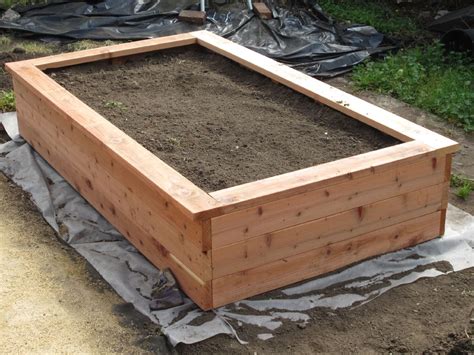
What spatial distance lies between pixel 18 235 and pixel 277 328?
1.60 metres

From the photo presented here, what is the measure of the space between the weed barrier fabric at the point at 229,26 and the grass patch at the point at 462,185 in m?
2.00

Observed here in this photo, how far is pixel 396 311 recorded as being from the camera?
3836 millimetres

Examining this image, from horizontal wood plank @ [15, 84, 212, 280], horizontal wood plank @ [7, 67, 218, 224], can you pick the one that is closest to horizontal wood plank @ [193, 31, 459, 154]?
horizontal wood plank @ [7, 67, 218, 224]

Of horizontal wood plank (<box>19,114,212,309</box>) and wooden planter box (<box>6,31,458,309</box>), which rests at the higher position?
wooden planter box (<box>6,31,458,309</box>)

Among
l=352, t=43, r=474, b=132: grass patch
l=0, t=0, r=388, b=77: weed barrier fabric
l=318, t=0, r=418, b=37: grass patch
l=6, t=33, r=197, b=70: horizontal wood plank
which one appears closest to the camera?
l=6, t=33, r=197, b=70: horizontal wood plank

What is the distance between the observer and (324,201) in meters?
3.84

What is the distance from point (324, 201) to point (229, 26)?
153 inches

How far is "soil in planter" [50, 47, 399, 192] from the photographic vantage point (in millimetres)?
4289

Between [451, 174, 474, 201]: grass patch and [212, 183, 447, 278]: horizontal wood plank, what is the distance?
2.23ft

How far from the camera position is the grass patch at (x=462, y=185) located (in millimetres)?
4906

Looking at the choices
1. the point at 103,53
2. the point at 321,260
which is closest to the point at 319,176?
the point at 321,260

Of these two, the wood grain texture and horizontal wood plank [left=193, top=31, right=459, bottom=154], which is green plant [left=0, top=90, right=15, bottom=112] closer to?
horizontal wood plank [left=193, top=31, right=459, bottom=154]

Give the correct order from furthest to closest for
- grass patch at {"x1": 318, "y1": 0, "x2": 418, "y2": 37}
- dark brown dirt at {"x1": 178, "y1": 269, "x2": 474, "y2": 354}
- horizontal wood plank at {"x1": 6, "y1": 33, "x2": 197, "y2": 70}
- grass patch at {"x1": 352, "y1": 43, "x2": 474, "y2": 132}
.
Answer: grass patch at {"x1": 318, "y1": 0, "x2": 418, "y2": 37}
grass patch at {"x1": 352, "y1": 43, "x2": 474, "y2": 132}
horizontal wood plank at {"x1": 6, "y1": 33, "x2": 197, "y2": 70}
dark brown dirt at {"x1": 178, "y1": 269, "x2": 474, "y2": 354}

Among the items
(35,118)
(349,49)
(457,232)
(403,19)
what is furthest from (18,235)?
(403,19)
